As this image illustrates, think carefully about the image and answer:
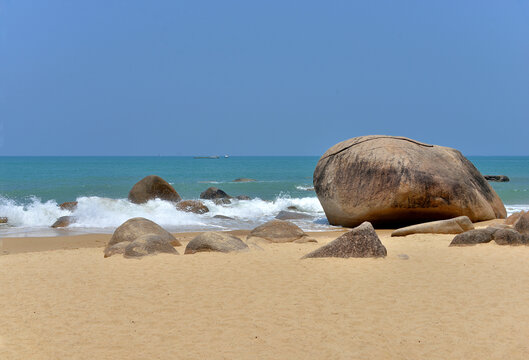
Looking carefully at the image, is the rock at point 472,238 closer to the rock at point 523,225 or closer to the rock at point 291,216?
the rock at point 523,225

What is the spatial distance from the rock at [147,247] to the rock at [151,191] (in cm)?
1049

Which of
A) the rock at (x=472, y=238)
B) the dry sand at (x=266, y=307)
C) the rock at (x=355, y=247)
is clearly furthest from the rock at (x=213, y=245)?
the rock at (x=472, y=238)

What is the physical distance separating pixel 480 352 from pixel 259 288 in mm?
2911

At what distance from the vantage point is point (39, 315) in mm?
5793

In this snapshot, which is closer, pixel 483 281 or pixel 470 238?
pixel 483 281

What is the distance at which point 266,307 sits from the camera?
6.01m

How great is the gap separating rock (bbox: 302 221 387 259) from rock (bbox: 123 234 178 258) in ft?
8.06

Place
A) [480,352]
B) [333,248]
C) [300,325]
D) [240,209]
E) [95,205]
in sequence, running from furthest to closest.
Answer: [240,209] → [95,205] → [333,248] → [300,325] → [480,352]

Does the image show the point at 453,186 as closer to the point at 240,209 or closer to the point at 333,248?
the point at 333,248

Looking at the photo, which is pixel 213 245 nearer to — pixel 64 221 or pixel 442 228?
pixel 442 228

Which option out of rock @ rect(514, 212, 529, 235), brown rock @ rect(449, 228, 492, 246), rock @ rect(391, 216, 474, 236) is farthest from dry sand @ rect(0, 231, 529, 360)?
rock @ rect(391, 216, 474, 236)

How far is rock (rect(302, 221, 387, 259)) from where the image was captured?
28.7 ft

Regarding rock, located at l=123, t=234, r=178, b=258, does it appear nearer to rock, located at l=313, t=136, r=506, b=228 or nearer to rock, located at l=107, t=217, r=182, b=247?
rock, located at l=107, t=217, r=182, b=247

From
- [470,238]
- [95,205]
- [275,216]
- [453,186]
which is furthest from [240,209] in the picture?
[470,238]
